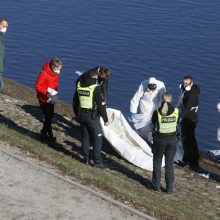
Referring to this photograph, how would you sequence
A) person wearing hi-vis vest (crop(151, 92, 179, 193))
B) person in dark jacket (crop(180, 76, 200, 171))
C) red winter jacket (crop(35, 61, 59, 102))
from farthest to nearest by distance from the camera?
person in dark jacket (crop(180, 76, 200, 171)), red winter jacket (crop(35, 61, 59, 102)), person wearing hi-vis vest (crop(151, 92, 179, 193))

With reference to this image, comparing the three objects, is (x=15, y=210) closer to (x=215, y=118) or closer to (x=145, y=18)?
(x=215, y=118)

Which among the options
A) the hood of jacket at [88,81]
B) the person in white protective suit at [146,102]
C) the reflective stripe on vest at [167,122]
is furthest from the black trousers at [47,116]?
the reflective stripe on vest at [167,122]

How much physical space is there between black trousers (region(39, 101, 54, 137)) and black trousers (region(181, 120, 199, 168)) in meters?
2.69

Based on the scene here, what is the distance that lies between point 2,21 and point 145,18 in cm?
1700

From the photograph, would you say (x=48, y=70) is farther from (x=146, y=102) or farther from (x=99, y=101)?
(x=146, y=102)

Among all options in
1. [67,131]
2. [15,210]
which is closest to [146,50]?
[67,131]

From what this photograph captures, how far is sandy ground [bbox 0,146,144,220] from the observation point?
10.9 metres

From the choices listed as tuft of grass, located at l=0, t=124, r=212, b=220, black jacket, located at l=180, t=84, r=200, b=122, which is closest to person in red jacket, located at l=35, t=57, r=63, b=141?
tuft of grass, located at l=0, t=124, r=212, b=220

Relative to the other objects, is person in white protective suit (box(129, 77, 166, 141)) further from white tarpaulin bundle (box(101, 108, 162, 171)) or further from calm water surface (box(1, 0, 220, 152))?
calm water surface (box(1, 0, 220, 152))

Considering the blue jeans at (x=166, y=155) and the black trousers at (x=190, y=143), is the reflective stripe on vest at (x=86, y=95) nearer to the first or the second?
the blue jeans at (x=166, y=155)

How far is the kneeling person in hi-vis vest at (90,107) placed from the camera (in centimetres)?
1310

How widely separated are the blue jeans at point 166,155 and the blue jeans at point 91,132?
114 cm

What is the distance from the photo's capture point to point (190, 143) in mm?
15047

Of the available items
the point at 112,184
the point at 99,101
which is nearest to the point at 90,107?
the point at 99,101
